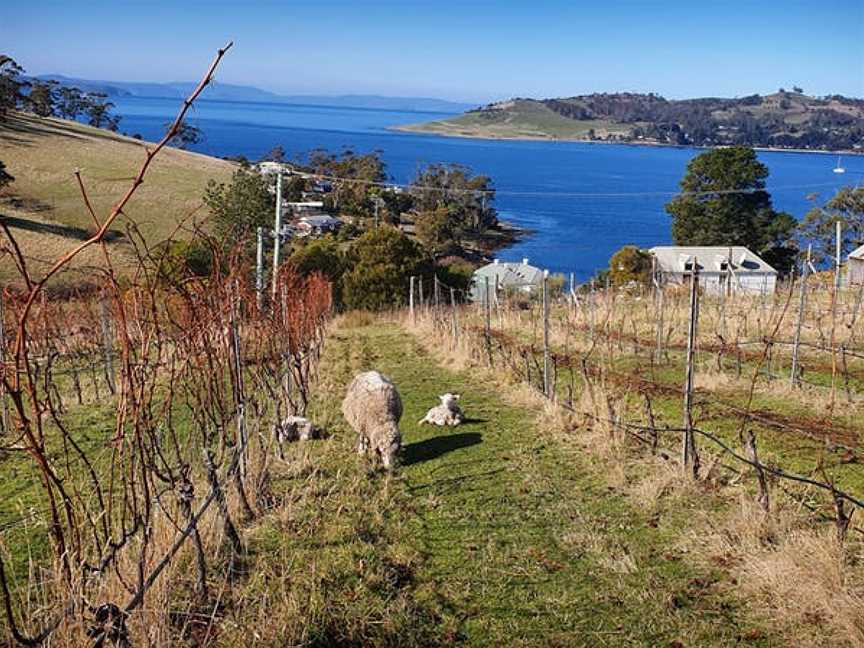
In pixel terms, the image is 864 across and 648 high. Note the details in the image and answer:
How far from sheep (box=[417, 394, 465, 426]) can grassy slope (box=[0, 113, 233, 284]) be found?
79.6ft

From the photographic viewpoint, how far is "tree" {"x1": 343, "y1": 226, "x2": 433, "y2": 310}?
24.1 meters

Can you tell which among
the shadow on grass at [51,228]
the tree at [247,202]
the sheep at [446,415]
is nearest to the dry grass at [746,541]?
the sheep at [446,415]

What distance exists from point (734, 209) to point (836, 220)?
6455mm

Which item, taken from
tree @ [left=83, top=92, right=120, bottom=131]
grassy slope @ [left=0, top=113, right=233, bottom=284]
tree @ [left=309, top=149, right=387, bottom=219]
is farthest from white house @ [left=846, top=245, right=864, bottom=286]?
tree @ [left=83, top=92, right=120, bottom=131]

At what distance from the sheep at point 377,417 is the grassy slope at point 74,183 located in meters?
25.0

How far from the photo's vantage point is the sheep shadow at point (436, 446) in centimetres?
714

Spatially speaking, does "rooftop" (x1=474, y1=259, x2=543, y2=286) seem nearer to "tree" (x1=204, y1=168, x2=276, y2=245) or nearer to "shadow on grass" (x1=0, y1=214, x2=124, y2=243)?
"tree" (x1=204, y1=168, x2=276, y2=245)

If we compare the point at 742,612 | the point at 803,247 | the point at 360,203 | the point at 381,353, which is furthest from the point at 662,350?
the point at 360,203

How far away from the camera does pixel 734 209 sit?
41906 mm

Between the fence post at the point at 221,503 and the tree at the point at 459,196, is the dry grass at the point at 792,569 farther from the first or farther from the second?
the tree at the point at 459,196

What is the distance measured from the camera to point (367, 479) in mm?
6309

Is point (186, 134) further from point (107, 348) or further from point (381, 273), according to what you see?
point (107, 348)

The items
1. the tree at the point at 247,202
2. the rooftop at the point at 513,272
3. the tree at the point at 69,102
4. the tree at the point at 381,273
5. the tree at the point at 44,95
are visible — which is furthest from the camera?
the tree at the point at 69,102

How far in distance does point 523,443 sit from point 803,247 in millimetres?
37523
